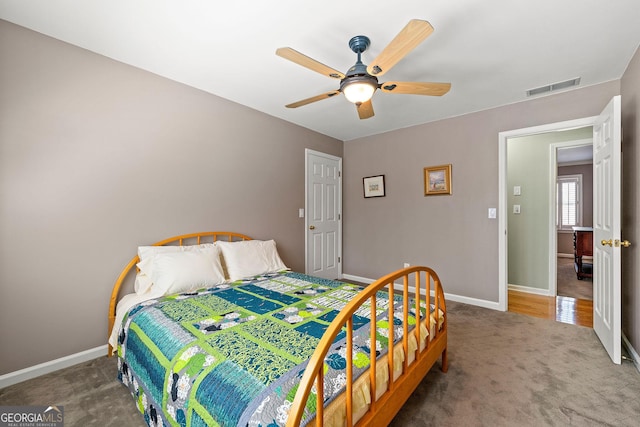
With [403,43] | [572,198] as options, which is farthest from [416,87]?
[572,198]

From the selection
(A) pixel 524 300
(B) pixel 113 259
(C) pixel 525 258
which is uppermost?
(B) pixel 113 259

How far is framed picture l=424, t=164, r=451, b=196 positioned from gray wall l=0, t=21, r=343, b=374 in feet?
8.91

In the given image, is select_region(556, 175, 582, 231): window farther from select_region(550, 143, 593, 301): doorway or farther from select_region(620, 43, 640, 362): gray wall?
select_region(620, 43, 640, 362): gray wall

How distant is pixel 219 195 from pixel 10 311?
1.76m

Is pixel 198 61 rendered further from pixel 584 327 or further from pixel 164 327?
pixel 584 327

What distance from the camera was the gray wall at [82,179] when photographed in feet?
6.17

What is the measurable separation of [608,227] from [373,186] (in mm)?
2703

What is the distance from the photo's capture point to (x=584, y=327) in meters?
2.75

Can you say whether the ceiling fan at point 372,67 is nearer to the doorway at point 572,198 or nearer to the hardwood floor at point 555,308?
the hardwood floor at point 555,308

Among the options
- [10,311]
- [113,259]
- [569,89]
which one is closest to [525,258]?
[569,89]

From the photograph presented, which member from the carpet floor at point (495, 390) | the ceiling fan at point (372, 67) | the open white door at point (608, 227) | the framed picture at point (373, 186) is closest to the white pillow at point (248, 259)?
the carpet floor at point (495, 390)

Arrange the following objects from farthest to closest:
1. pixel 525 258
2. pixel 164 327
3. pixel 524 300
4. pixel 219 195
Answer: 1. pixel 525 258
2. pixel 524 300
3. pixel 219 195
4. pixel 164 327

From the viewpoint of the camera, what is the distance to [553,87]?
9.07ft

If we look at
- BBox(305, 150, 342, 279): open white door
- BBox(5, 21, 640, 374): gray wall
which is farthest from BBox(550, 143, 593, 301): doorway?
BBox(305, 150, 342, 279): open white door
